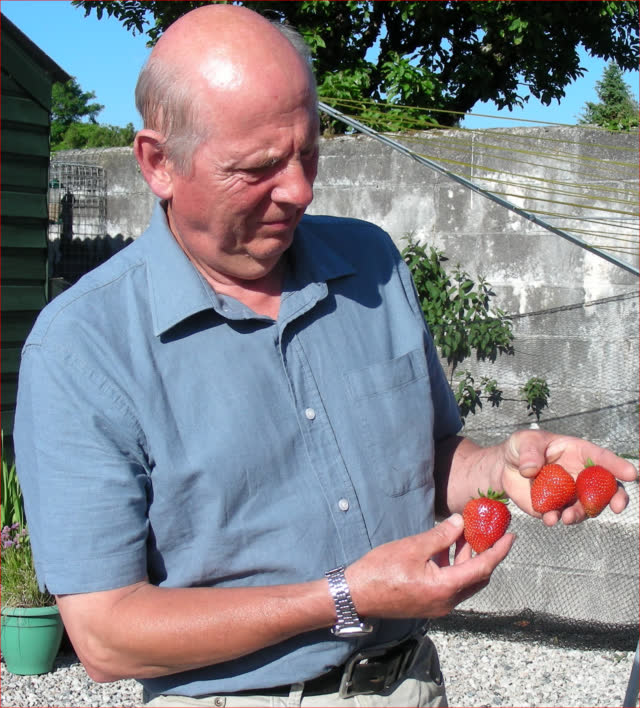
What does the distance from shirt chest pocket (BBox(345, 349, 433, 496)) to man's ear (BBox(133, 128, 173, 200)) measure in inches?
20.0

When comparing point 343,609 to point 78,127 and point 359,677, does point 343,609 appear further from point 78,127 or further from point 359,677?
point 78,127

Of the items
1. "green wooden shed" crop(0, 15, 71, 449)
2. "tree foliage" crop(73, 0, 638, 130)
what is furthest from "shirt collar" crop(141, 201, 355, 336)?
"tree foliage" crop(73, 0, 638, 130)

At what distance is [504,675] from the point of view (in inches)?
146

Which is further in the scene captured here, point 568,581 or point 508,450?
point 568,581

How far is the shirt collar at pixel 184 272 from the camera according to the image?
4.83 ft

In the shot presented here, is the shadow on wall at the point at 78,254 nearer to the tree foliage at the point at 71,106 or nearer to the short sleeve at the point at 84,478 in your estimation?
the short sleeve at the point at 84,478

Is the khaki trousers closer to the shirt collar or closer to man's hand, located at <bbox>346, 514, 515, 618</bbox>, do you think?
man's hand, located at <bbox>346, 514, 515, 618</bbox>

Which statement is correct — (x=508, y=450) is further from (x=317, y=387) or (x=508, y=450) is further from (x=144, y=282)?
(x=144, y=282)

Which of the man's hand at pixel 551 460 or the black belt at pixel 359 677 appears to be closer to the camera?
the black belt at pixel 359 677

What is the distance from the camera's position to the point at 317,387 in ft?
5.15

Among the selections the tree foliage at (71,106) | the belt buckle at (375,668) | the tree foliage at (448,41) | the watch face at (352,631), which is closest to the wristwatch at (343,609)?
the watch face at (352,631)

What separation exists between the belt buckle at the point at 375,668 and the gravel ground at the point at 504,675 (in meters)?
2.16

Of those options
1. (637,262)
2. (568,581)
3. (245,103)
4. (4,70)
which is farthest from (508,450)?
(4,70)

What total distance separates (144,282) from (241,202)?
0.25 meters
